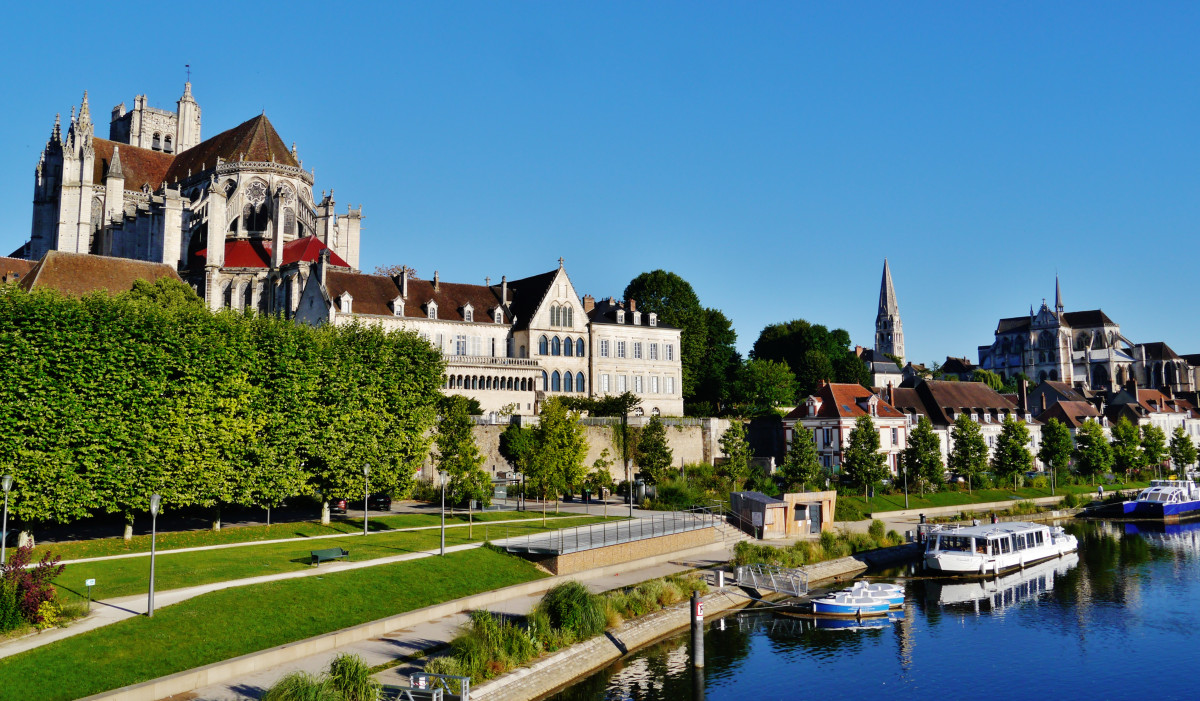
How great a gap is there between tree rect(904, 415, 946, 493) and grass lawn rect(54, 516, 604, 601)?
37.0m

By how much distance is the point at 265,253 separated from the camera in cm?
7619

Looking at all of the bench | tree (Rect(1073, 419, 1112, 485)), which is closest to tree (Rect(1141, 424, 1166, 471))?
tree (Rect(1073, 419, 1112, 485))

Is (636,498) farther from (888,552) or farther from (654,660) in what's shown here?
(654,660)

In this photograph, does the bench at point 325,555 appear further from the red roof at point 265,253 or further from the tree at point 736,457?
the red roof at point 265,253

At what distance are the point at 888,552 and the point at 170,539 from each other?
31.8 meters

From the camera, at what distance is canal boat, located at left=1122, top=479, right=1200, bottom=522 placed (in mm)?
64688

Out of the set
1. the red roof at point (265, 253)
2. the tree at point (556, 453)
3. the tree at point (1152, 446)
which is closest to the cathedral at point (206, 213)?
the red roof at point (265, 253)

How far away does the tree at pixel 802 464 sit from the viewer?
59125 millimetres

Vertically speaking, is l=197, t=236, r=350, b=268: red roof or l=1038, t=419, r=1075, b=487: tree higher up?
l=197, t=236, r=350, b=268: red roof

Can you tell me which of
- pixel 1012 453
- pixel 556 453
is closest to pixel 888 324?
pixel 1012 453

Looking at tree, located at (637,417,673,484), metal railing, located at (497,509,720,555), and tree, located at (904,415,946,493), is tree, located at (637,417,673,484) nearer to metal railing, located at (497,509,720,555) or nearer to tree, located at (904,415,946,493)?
metal railing, located at (497,509,720,555)

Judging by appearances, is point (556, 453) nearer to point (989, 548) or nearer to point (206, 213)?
point (989, 548)

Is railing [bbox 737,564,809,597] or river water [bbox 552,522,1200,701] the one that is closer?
river water [bbox 552,522,1200,701]

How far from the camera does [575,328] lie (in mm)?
72938
